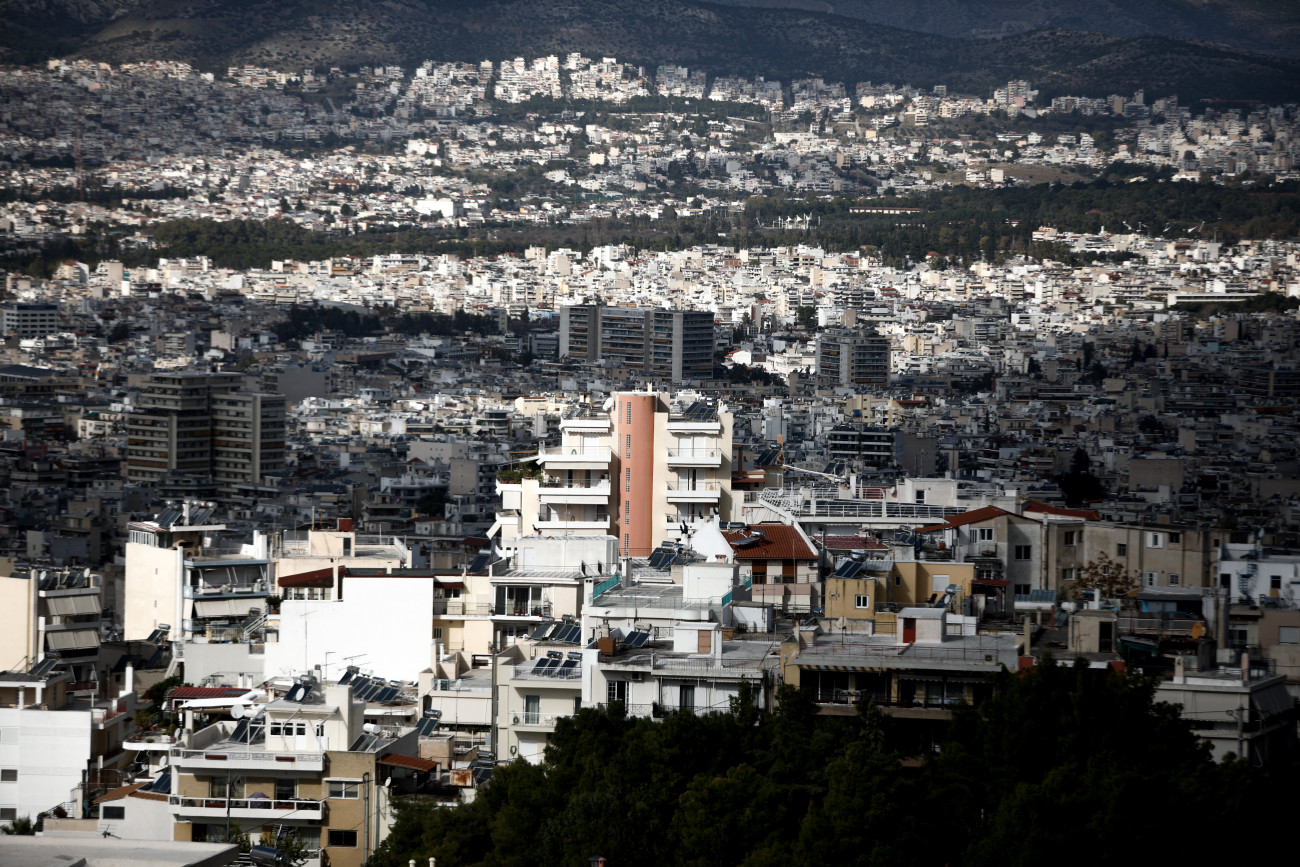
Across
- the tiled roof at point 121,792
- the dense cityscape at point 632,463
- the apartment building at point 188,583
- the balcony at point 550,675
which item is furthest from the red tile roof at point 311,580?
the tiled roof at point 121,792

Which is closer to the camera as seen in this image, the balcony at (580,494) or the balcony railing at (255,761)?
the balcony railing at (255,761)

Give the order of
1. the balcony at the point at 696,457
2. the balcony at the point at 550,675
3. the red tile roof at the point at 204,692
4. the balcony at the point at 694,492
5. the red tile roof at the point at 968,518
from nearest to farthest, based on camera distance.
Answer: the balcony at the point at 550,675 < the red tile roof at the point at 204,692 < the red tile roof at the point at 968,518 < the balcony at the point at 694,492 < the balcony at the point at 696,457

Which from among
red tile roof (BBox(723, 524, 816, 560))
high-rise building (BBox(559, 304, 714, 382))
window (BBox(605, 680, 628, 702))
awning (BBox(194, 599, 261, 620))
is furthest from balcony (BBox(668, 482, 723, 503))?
high-rise building (BBox(559, 304, 714, 382))

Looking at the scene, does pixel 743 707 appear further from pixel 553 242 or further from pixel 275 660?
pixel 553 242

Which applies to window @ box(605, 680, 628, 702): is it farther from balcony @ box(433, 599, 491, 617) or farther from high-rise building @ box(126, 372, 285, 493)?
high-rise building @ box(126, 372, 285, 493)

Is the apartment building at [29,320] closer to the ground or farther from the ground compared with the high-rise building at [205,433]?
farther from the ground

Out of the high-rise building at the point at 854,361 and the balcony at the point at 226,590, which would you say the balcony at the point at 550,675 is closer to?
the balcony at the point at 226,590

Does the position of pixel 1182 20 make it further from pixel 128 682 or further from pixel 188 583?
pixel 128 682
